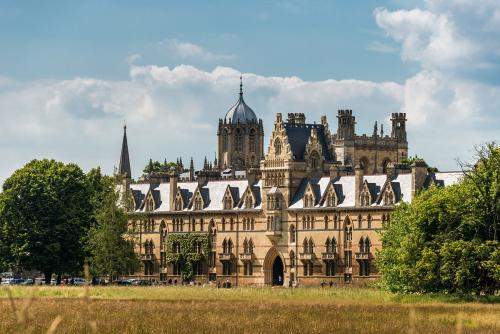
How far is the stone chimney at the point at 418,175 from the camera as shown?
374 feet

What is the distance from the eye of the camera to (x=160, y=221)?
138000 mm

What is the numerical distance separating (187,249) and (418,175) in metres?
31.7

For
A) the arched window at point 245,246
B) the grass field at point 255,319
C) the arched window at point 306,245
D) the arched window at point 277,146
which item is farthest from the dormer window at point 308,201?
the grass field at point 255,319

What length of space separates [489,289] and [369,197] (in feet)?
144

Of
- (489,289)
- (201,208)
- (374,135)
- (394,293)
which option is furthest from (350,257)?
(374,135)

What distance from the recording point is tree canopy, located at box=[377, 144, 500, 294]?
71.4 meters

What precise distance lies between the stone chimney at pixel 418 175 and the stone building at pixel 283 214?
97 mm

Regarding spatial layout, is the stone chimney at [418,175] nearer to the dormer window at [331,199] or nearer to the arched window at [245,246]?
the dormer window at [331,199]

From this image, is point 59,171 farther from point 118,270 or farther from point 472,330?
point 472,330

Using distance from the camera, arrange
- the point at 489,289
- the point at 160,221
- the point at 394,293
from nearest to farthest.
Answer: the point at 489,289, the point at 394,293, the point at 160,221

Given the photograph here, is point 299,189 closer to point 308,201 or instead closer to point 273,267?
point 308,201

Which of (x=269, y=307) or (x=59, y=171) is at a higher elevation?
(x=59, y=171)

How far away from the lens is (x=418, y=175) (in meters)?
115

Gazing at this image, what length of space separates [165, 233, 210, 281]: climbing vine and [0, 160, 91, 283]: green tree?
18.8m
